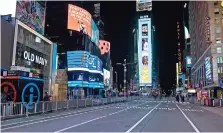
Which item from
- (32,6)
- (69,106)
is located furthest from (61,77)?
(69,106)

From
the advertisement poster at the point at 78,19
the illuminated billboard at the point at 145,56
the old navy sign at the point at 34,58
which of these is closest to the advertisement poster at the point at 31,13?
the old navy sign at the point at 34,58

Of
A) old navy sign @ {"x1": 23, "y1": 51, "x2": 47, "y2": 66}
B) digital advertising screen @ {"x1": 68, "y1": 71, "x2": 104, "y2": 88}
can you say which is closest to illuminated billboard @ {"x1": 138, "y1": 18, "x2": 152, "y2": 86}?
digital advertising screen @ {"x1": 68, "y1": 71, "x2": 104, "y2": 88}

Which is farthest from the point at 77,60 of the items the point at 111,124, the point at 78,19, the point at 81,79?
the point at 111,124

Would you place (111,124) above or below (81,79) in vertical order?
below

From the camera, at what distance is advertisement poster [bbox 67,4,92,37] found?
8194cm

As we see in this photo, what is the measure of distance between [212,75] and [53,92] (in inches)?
2310

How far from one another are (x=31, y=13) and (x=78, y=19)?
47.7 metres

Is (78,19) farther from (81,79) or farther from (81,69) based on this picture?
(81,79)

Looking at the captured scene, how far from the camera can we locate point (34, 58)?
30.6 meters

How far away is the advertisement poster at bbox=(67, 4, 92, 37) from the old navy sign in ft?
162

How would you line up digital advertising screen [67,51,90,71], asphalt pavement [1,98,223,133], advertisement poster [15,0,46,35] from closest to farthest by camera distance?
asphalt pavement [1,98,223,133] → advertisement poster [15,0,46,35] → digital advertising screen [67,51,90,71]

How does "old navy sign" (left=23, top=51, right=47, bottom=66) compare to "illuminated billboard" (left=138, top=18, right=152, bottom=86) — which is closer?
"old navy sign" (left=23, top=51, right=47, bottom=66)

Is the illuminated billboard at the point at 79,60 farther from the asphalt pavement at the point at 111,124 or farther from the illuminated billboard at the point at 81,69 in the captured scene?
the asphalt pavement at the point at 111,124

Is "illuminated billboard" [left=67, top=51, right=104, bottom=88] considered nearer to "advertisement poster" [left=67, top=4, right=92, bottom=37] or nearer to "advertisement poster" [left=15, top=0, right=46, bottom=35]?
"advertisement poster" [left=67, top=4, right=92, bottom=37]
